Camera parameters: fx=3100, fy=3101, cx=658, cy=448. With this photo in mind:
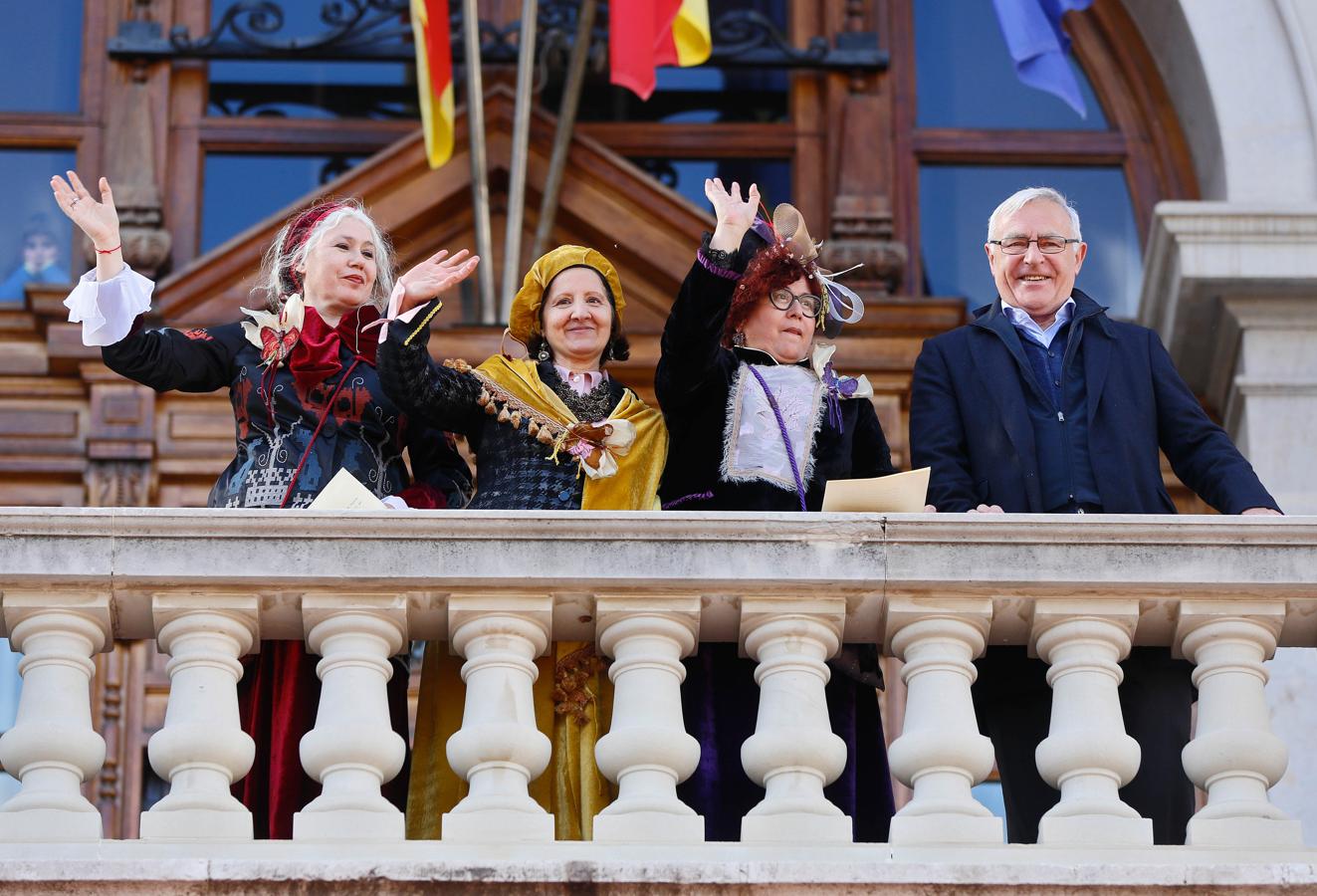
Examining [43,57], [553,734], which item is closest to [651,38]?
[43,57]

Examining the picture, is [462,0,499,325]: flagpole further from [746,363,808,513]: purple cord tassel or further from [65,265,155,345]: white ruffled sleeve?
[65,265,155,345]: white ruffled sleeve

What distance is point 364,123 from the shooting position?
9570mm

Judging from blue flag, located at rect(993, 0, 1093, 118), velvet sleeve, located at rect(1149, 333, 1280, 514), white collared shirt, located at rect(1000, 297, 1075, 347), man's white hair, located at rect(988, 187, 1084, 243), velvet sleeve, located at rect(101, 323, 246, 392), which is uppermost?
blue flag, located at rect(993, 0, 1093, 118)

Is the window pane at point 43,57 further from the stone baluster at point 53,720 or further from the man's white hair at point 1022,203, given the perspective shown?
the stone baluster at point 53,720

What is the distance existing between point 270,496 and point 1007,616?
1.56 meters

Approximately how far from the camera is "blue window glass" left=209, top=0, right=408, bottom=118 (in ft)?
31.6

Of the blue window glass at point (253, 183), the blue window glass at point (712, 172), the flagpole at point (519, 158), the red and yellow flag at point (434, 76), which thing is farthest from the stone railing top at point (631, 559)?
the blue window glass at point (712, 172)

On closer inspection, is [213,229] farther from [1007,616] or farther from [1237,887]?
[1237,887]

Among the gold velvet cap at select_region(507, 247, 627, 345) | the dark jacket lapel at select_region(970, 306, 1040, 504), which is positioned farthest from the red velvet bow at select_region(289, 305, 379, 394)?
the dark jacket lapel at select_region(970, 306, 1040, 504)

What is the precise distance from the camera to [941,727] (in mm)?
5535

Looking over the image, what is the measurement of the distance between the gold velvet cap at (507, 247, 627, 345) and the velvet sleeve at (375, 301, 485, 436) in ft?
0.82

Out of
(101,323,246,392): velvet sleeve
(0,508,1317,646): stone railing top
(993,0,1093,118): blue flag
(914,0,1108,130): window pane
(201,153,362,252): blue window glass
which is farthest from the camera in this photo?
(914,0,1108,130): window pane

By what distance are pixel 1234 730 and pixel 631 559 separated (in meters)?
1.13

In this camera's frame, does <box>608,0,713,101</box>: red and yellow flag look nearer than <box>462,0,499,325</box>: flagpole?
No
